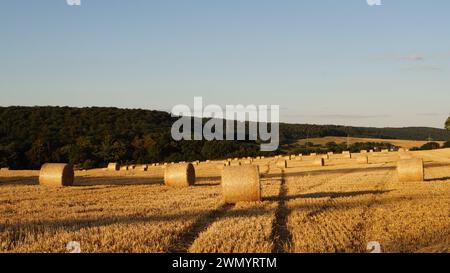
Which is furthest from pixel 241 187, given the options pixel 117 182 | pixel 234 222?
pixel 117 182

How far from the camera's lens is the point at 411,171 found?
22031 mm

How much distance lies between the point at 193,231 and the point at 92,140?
62.5 meters

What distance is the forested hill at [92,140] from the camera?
2419 inches

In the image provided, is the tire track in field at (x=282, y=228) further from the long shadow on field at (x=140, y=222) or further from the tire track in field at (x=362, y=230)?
the tire track in field at (x=362, y=230)

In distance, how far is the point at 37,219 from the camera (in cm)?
1236

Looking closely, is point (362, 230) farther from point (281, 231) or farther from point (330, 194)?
point (330, 194)

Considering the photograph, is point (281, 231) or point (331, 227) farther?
point (331, 227)

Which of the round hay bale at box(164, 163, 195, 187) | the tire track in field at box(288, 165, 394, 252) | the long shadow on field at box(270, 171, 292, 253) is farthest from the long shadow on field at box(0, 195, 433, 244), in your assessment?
the round hay bale at box(164, 163, 195, 187)

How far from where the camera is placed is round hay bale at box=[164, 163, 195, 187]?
75.4 feet

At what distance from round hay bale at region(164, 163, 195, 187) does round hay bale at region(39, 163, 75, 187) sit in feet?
13.5

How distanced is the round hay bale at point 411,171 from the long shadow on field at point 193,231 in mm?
10240

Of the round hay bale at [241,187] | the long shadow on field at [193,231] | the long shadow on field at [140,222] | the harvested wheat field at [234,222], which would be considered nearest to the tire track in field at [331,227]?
the harvested wheat field at [234,222]

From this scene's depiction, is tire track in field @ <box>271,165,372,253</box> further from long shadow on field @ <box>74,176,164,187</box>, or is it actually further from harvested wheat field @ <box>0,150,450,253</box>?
long shadow on field @ <box>74,176,164,187</box>
